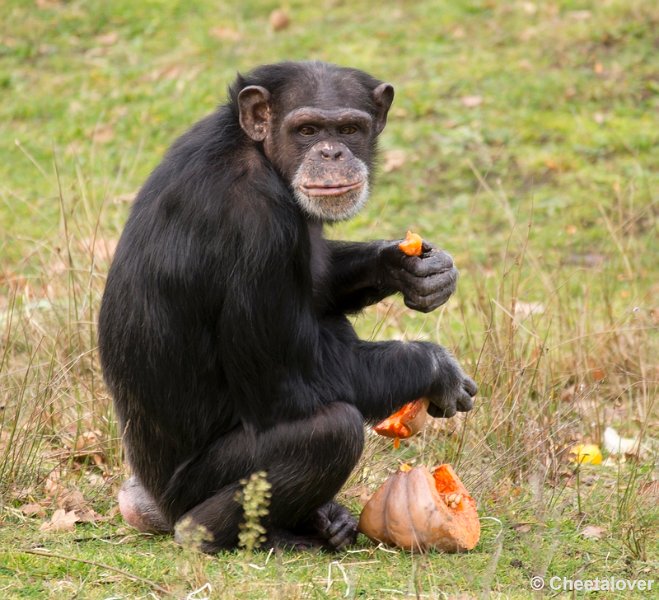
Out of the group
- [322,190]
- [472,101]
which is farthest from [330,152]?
[472,101]

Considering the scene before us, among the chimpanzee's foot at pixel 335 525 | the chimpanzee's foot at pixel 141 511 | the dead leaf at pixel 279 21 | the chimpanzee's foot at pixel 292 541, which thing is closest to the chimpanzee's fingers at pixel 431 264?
the chimpanzee's foot at pixel 335 525

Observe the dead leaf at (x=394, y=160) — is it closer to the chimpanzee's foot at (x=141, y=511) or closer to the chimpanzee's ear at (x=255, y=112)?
the chimpanzee's ear at (x=255, y=112)

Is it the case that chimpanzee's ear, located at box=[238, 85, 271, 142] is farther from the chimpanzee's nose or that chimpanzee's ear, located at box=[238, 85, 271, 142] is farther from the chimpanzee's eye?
the chimpanzee's nose

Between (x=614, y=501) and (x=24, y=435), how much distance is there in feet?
9.22

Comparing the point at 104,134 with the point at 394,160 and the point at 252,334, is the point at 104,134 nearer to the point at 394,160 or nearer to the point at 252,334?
the point at 394,160

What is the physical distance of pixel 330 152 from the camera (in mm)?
5129

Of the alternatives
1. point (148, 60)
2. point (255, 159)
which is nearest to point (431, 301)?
point (255, 159)

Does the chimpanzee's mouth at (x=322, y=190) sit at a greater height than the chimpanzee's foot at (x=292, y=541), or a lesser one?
greater

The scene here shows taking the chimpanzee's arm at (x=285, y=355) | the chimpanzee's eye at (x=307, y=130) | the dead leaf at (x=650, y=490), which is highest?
the chimpanzee's eye at (x=307, y=130)

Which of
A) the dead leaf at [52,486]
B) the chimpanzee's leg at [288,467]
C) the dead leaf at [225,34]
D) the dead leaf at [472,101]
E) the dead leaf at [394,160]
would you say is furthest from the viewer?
the dead leaf at [225,34]

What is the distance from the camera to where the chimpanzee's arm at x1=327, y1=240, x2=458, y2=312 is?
5383 millimetres

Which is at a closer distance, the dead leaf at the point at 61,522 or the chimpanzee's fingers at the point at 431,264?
the dead leaf at the point at 61,522

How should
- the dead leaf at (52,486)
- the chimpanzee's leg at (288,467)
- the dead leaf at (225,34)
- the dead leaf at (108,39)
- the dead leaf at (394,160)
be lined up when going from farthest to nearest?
the dead leaf at (108,39)
the dead leaf at (225,34)
the dead leaf at (394,160)
the dead leaf at (52,486)
the chimpanzee's leg at (288,467)

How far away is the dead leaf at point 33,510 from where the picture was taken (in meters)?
5.36
